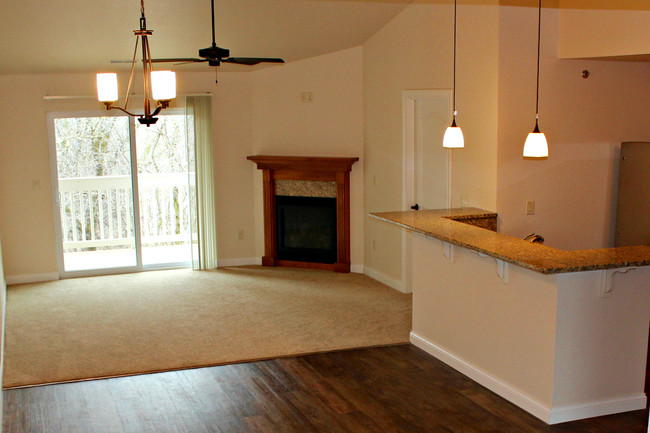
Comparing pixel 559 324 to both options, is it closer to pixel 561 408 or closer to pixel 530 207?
pixel 561 408

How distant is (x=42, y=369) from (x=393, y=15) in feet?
14.7

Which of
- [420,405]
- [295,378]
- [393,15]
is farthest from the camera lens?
[393,15]

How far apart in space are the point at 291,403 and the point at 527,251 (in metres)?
1.76

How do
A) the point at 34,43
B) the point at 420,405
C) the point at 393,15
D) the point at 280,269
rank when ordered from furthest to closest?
1. the point at 280,269
2. the point at 393,15
3. the point at 34,43
4. the point at 420,405

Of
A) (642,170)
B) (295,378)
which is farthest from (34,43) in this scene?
(642,170)

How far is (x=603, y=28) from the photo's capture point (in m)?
4.86

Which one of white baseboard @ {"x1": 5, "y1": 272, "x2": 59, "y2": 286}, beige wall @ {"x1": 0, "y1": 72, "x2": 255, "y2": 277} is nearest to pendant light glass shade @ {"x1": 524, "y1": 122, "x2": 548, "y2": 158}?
beige wall @ {"x1": 0, "y1": 72, "x2": 255, "y2": 277}

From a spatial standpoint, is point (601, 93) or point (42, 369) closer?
point (42, 369)

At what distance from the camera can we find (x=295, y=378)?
4582mm

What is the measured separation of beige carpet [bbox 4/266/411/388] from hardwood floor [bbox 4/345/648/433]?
0.93ft

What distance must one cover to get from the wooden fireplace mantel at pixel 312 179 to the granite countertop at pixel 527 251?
8.44 feet

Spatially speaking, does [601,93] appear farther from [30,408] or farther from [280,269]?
[30,408]

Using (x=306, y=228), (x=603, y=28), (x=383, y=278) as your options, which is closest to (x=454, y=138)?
(x=603, y=28)

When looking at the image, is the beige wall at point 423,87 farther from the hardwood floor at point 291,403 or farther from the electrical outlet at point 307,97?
the hardwood floor at point 291,403
